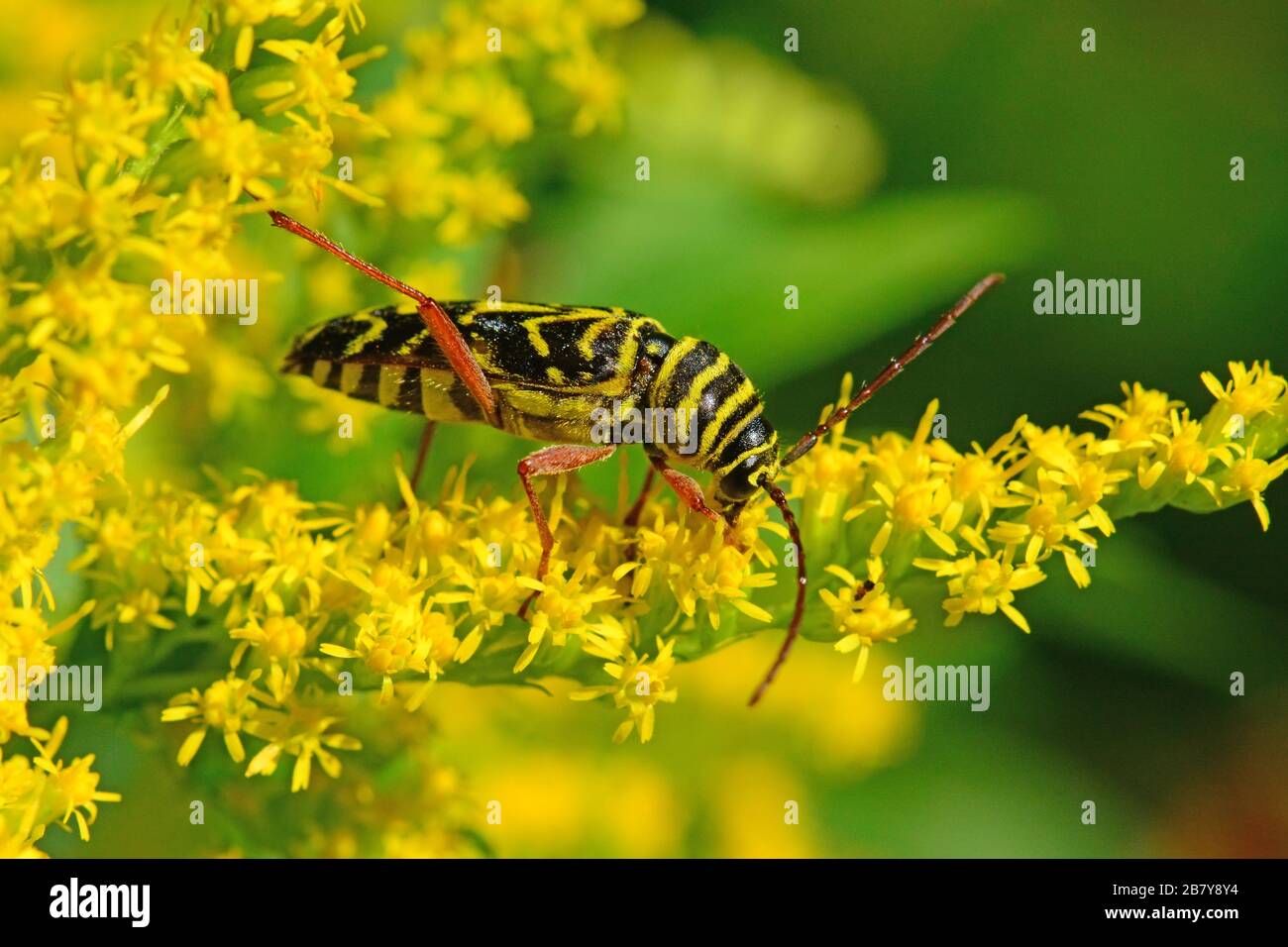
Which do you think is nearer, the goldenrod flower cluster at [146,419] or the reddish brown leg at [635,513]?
the goldenrod flower cluster at [146,419]

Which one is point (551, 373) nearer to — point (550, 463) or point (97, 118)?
point (550, 463)

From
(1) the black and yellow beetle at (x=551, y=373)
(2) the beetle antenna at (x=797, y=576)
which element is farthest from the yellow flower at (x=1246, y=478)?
(2) the beetle antenna at (x=797, y=576)

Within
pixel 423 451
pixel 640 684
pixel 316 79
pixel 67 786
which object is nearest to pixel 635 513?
pixel 640 684

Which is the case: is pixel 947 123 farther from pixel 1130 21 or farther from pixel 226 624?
pixel 226 624

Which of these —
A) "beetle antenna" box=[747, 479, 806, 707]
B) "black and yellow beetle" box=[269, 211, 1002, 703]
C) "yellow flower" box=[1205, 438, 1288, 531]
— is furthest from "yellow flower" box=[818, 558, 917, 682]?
"yellow flower" box=[1205, 438, 1288, 531]

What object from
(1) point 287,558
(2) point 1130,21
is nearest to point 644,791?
(1) point 287,558

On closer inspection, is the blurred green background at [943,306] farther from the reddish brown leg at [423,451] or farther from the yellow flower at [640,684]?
the yellow flower at [640,684]

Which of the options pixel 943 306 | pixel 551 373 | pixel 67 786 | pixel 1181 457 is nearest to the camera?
pixel 67 786
